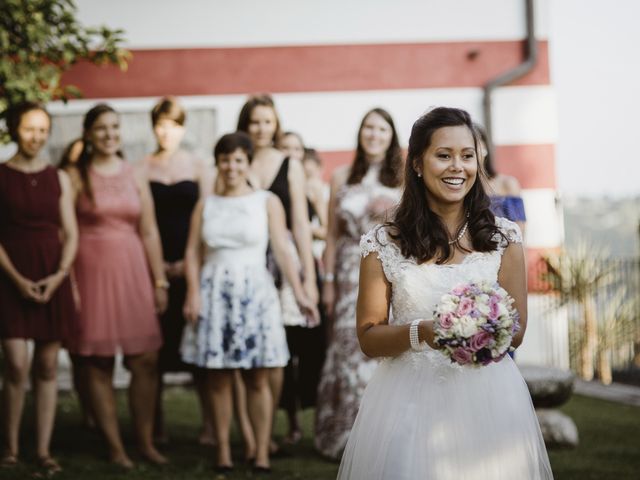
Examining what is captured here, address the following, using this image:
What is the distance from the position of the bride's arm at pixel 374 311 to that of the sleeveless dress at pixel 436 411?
0.10ft

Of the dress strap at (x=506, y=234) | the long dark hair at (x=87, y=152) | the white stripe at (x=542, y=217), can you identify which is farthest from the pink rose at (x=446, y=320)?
the white stripe at (x=542, y=217)

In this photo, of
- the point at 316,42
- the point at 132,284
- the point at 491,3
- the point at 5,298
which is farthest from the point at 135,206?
the point at 491,3

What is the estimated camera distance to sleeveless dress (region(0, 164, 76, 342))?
6191 mm

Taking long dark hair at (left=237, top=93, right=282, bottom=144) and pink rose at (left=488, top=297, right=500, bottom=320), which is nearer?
pink rose at (left=488, top=297, right=500, bottom=320)

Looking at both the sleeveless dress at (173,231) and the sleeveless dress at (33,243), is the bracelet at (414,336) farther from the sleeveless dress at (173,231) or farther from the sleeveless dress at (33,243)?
the sleeveless dress at (173,231)

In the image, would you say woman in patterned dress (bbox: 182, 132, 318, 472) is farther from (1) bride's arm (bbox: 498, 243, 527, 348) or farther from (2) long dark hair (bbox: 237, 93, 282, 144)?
(1) bride's arm (bbox: 498, 243, 527, 348)

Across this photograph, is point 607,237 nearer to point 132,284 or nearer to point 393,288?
point 132,284

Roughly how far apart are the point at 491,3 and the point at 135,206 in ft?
20.0

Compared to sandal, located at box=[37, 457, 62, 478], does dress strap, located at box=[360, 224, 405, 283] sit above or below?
above

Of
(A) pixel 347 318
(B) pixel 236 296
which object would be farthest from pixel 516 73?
(B) pixel 236 296

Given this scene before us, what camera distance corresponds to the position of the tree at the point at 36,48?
6.46 meters

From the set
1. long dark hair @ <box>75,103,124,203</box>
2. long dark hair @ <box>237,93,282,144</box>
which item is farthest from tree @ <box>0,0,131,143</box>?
long dark hair @ <box>237,93,282,144</box>

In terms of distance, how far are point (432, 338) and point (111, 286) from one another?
357 centimetres

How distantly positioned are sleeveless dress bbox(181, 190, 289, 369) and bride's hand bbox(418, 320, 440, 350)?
2933 mm
